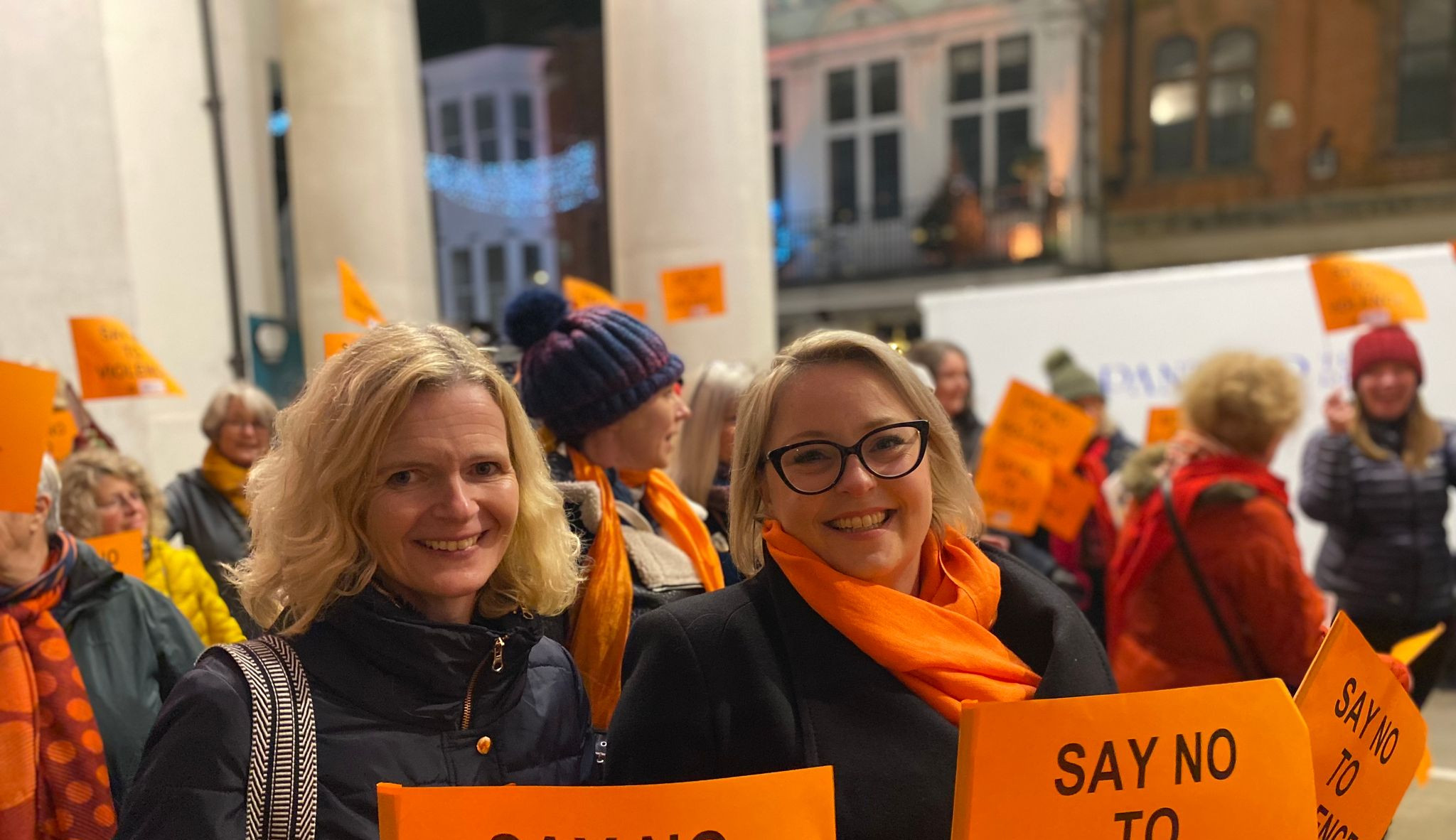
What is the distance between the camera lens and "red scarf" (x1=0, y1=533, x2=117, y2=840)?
196cm

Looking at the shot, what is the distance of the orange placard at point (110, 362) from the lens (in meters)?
3.94

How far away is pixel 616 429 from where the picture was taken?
7.83 feet

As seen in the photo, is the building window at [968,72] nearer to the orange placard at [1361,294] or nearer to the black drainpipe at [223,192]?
the black drainpipe at [223,192]

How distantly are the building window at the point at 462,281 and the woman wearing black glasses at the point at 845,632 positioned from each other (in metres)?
17.4

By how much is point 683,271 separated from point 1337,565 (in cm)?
318

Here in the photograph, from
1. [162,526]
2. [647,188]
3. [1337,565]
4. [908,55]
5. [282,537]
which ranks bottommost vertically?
[1337,565]

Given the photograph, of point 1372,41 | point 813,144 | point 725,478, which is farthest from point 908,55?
point 725,478

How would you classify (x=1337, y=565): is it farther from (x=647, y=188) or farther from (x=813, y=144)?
(x=813, y=144)

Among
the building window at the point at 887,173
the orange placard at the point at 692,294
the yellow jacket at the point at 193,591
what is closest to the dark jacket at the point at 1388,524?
the orange placard at the point at 692,294

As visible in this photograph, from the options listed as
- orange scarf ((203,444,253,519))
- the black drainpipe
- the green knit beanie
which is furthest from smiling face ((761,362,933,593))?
the black drainpipe

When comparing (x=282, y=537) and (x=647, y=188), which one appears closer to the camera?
(x=282, y=537)

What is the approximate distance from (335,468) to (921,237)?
49.7 ft

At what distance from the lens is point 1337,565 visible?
4.12 meters

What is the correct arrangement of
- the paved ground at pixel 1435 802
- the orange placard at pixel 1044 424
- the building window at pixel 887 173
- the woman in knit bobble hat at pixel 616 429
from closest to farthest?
the woman in knit bobble hat at pixel 616 429 < the paved ground at pixel 1435 802 < the orange placard at pixel 1044 424 < the building window at pixel 887 173
